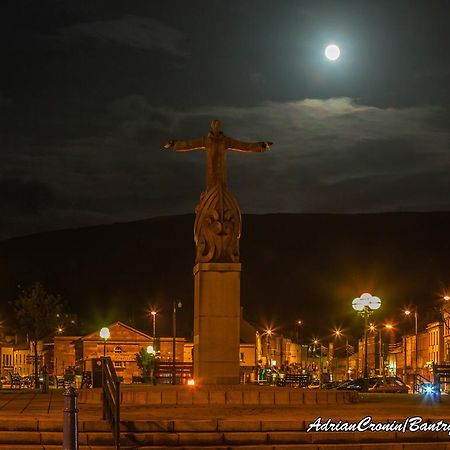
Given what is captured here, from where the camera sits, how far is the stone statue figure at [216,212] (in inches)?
1058

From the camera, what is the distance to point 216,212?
27031 mm

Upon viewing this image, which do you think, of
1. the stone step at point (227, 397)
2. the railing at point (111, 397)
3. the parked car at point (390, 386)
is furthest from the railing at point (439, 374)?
the railing at point (111, 397)

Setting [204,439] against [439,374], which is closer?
[204,439]

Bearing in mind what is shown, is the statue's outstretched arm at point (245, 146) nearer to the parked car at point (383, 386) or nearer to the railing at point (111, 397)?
the railing at point (111, 397)

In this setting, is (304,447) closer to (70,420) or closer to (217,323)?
(70,420)

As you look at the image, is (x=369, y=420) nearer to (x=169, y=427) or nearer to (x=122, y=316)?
(x=169, y=427)

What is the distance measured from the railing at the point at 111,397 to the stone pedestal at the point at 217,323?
799 cm

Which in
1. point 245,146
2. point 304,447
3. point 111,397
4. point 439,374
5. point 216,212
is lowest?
point 304,447

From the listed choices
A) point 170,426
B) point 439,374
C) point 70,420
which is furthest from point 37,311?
point 70,420

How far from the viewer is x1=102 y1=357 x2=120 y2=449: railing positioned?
54.6 ft

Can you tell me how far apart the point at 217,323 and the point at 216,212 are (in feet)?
9.61

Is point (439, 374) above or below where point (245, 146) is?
Result: below

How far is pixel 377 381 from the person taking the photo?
57219 millimetres

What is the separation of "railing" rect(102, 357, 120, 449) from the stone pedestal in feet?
26.2
